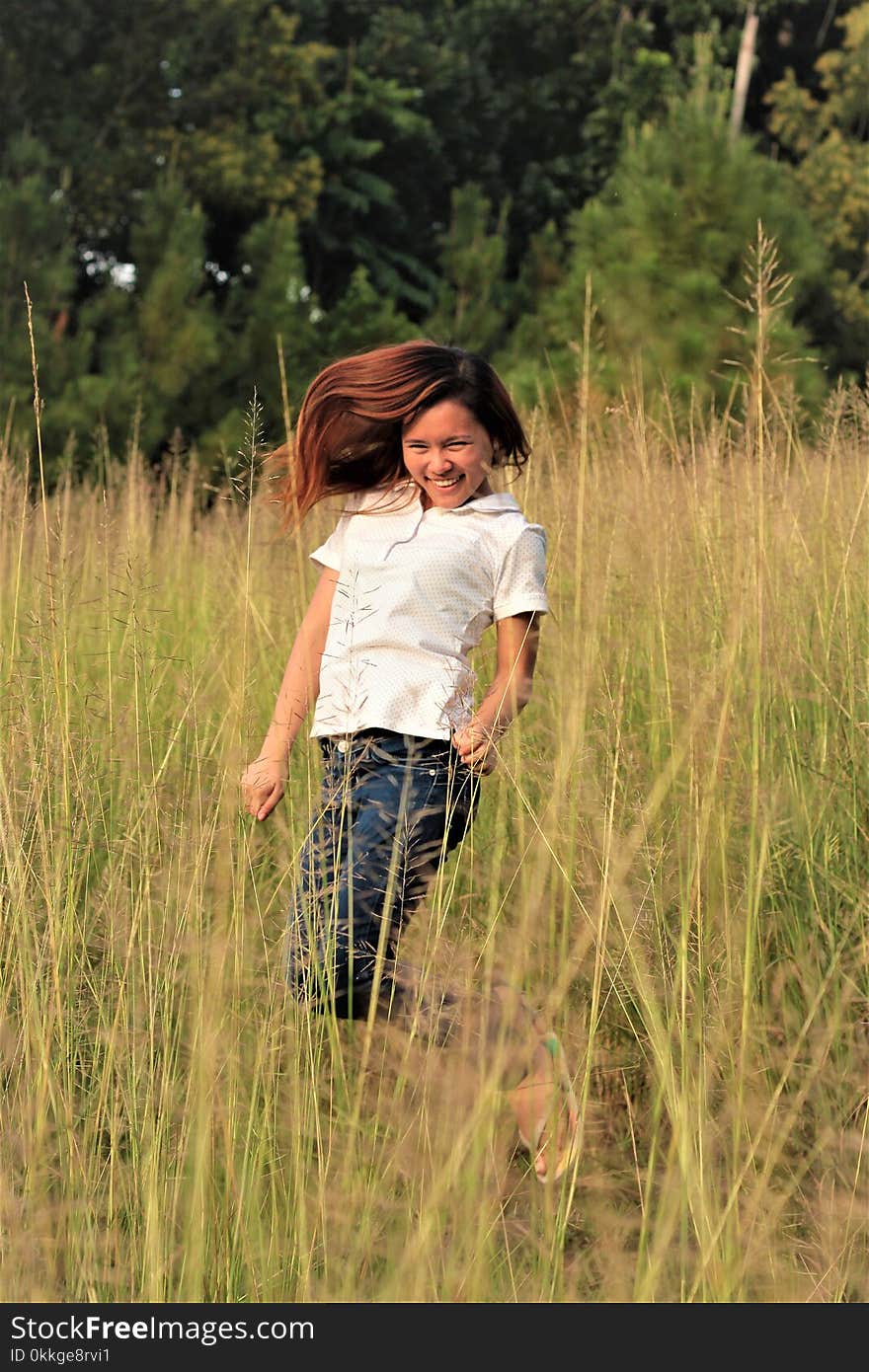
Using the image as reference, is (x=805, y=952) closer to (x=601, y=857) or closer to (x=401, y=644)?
(x=601, y=857)

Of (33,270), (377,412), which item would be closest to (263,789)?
(377,412)

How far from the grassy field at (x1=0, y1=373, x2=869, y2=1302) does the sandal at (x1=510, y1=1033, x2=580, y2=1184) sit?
0.04 meters

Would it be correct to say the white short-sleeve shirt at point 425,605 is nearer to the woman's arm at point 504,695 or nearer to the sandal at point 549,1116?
the woman's arm at point 504,695

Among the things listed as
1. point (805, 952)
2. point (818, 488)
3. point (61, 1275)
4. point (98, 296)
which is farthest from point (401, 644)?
point (98, 296)

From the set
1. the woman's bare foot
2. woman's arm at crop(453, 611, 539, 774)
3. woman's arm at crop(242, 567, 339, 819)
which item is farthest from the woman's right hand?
the woman's bare foot

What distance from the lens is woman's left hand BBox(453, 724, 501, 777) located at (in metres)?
1.99

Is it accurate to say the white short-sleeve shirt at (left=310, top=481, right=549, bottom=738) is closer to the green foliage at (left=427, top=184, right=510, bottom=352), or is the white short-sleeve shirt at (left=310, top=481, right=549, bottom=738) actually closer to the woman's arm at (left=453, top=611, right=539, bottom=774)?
the woman's arm at (left=453, top=611, right=539, bottom=774)

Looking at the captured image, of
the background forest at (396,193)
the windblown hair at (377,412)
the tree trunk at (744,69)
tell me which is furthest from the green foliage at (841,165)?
the windblown hair at (377,412)

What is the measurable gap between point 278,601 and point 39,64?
1396 cm

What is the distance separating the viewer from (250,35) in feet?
53.8

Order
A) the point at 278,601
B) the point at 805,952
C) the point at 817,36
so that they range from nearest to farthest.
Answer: the point at 805,952 → the point at 278,601 → the point at 817,36

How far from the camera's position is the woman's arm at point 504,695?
2014mm

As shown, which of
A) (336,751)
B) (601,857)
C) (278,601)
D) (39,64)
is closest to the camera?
(601,857)

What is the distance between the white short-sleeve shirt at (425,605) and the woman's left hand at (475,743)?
95 millimetres
